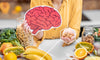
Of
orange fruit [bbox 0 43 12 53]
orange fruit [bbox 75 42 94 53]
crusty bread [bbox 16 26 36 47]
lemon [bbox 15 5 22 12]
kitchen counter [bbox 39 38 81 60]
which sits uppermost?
lemon [bbox 15 5 22 12]

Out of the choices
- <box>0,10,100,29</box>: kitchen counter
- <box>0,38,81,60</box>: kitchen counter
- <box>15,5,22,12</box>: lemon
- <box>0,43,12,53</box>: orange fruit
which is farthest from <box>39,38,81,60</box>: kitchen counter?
<box>15,5,22,12</box>: lemon

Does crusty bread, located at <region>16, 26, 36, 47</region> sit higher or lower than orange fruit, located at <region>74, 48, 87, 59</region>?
higher

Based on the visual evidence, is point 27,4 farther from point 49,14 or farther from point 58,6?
point 49,14

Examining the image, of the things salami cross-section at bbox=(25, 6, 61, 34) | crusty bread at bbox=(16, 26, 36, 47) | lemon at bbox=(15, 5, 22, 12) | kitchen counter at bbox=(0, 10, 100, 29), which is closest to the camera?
salami cross-section at bbox=(25, 6, 61, 34)

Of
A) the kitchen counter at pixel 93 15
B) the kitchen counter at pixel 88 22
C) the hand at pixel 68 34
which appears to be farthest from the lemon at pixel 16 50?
the kitchen counter at pixel 93 15

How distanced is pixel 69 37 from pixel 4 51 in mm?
438

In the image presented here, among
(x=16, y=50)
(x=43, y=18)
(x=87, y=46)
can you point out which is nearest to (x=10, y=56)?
(x=16, y=50)

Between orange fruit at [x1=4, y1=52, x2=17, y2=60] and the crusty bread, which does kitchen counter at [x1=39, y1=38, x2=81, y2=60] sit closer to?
the crusty bread

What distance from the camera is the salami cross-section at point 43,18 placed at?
130 cm

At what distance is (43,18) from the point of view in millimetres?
1312

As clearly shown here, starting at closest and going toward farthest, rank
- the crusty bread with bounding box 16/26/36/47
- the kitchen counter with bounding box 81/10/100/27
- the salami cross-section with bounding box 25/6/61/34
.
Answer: the salami cross-section with bounding box 25/6/61/34 < the crusty bread with bounding box 16/26/36/47 < the kitchen counter with bounding box 81/10/100/27

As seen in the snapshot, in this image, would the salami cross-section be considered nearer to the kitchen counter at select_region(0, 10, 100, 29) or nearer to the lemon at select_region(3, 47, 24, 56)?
the lemon at select_region(3, 47, 24, 56)

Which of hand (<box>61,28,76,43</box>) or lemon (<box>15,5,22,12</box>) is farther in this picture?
lemon (<box>15,5,22,12</box>)

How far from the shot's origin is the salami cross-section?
1.30 m
